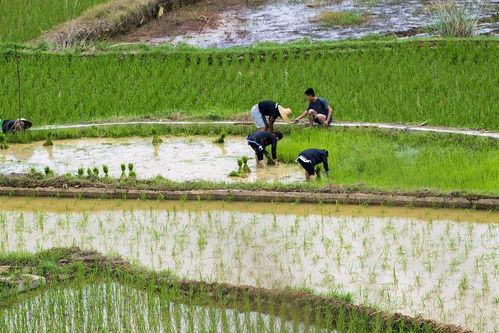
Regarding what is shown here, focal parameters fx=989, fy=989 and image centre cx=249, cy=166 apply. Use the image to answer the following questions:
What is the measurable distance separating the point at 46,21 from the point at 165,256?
1153 cm

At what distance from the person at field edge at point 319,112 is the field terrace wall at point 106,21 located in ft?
19.2

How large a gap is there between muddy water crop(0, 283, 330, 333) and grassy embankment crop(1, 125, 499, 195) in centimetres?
312

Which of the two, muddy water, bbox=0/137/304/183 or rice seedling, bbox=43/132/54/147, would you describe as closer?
muddy water, bbox=0/137/304/183

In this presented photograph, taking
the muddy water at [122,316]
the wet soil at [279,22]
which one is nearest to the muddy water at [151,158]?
the muddy water at [122,316]

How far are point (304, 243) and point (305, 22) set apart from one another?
11168mm

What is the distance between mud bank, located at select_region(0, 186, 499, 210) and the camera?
9.35 metres

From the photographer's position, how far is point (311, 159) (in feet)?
34.0

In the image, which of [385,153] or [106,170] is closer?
[106,170]

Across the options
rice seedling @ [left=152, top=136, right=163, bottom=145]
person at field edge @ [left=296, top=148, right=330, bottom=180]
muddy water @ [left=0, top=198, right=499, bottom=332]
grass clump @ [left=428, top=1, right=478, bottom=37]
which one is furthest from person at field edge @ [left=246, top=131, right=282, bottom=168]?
grass clump @ [left=428, top=1, right=478, bottom=37]

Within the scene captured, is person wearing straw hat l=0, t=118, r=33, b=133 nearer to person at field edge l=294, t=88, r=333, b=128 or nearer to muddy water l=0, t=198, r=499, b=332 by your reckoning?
muddy water l=0, t=198, r=499, b=332

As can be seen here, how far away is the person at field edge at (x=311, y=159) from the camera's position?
10359mm

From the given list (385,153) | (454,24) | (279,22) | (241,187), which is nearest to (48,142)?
(241,187)

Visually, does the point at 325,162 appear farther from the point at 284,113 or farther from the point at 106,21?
the point at 106,21

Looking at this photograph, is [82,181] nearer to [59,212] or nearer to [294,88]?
[59,212]
